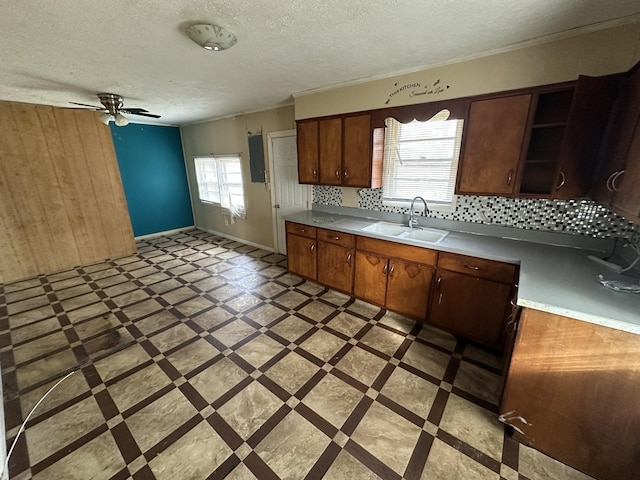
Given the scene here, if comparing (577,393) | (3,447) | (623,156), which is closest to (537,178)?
(623,156)

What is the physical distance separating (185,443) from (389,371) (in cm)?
143

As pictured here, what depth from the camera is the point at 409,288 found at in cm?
246

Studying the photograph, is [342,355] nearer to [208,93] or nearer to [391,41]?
[391,41]

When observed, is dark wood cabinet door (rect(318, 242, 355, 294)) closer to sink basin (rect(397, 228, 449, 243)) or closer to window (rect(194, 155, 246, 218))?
sink basin (rect(397, 228, 449, 243))

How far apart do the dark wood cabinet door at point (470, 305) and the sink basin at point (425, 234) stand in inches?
17.3

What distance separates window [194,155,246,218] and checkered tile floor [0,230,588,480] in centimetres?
236

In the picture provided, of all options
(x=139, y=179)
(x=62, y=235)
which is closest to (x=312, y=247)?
(x=62, y=235)

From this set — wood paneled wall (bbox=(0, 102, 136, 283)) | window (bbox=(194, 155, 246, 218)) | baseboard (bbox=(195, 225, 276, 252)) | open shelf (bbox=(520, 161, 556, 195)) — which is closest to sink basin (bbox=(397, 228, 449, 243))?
open shelf (bbox=(520, 161, 556, 195))

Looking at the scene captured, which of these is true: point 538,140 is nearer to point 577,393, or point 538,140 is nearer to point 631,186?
point 631,186

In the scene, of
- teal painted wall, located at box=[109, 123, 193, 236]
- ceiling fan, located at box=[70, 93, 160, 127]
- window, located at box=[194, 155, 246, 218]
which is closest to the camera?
ceiling fan, located at box=[70, 93, 160, 127]

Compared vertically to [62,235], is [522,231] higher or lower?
higher

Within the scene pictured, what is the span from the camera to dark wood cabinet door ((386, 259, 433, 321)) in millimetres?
2355

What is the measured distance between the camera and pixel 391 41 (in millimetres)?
1827

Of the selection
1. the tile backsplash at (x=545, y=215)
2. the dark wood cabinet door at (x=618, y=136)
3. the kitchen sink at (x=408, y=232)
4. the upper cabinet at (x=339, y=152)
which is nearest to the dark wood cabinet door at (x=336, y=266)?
the kitchen sink at (x=408, y=232)
